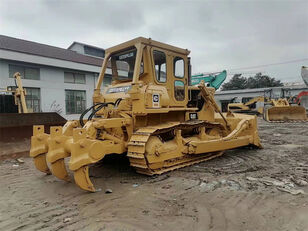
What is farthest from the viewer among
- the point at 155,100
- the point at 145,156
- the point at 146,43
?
the point at 146,43

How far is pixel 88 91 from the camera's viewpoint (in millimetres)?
19000

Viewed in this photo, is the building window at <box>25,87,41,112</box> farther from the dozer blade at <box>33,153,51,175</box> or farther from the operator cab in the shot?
the dozer blade at <box>33,153,51,175</box>

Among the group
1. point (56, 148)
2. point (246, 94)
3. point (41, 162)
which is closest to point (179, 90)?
point (56, 148)

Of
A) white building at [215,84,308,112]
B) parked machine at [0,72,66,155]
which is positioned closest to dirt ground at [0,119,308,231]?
parked machine at [0,72,66,155]

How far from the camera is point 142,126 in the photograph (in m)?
4.80

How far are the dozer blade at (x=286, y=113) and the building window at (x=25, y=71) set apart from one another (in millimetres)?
15206

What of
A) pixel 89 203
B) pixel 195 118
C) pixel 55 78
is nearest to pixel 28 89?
pixel 55 78

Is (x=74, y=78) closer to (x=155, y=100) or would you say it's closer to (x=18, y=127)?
(x=18, y=127)

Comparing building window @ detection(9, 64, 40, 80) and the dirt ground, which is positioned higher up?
building window @ detection(9, 64, 40, 80)

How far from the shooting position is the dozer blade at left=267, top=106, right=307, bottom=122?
51.0ft

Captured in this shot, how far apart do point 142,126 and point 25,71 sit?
1364cm

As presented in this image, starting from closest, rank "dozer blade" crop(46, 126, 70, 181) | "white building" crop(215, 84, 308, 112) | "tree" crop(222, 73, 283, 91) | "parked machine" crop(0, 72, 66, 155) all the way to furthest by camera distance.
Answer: "dozer blade" crop(46, 126, 70, 181)
"parked machine" crop(0, 72, 66, 155)
"white building" crop(215, 84, 308, 112)
"tree" crop(222, 73, 283, 91)

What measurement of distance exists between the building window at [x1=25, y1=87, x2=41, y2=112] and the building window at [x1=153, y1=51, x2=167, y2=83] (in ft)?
42.4

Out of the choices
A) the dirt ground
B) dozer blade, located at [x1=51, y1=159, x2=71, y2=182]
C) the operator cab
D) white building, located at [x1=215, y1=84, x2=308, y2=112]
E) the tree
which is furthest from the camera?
the tree
